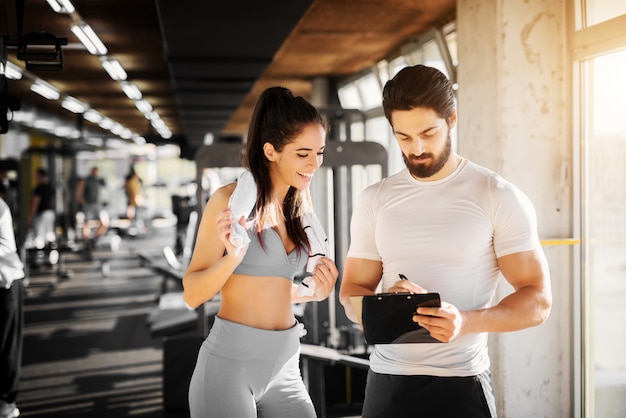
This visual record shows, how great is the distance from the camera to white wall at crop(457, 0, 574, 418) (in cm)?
355

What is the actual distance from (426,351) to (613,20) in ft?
7.22

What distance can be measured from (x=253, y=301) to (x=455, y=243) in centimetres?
51

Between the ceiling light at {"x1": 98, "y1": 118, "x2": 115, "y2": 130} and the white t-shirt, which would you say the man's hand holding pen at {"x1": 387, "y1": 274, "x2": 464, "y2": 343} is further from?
the ceiling light at {"x1": 98, "y1": 118, "x2": 115, "y2": 130}

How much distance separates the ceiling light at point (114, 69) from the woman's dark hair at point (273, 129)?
623 centimetres

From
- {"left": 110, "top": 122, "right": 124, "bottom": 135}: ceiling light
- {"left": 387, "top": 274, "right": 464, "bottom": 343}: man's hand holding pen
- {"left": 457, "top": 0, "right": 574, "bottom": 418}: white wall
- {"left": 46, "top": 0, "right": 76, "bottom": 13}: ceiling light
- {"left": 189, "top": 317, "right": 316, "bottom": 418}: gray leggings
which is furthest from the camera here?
{"left": 110, "top": 122, "right": 124, "bottom": 135}: ceiling light

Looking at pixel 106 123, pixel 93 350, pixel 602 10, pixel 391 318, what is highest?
pixel 106 123

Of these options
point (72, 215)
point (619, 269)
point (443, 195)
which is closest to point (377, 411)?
point (443, 195)

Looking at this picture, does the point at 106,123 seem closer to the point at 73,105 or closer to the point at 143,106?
the point at 73,105

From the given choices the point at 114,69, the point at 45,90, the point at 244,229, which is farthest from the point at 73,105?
the point at 244,229

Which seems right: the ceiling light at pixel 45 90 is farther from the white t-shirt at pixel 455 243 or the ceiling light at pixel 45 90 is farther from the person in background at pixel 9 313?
the white t-shirt at pixel 455 243

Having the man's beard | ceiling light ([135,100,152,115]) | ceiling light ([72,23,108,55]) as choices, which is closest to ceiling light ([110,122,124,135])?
ceiling light ([135,100,152,115])

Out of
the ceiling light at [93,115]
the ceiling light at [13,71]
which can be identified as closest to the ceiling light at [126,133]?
the ceiling light at [93,115]

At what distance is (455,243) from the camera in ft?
5.02

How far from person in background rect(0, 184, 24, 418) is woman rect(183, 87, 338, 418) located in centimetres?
261
